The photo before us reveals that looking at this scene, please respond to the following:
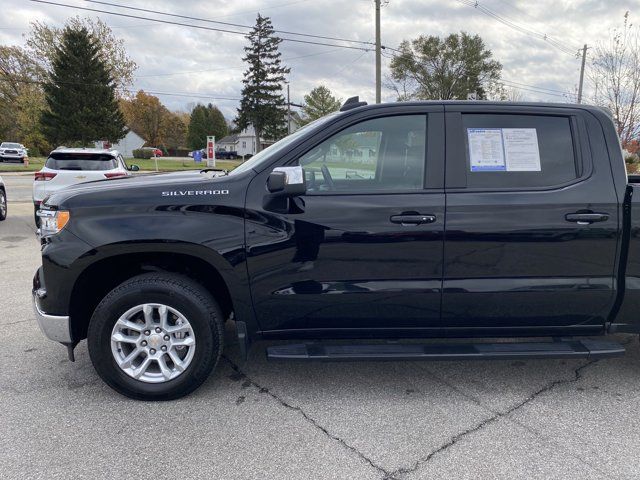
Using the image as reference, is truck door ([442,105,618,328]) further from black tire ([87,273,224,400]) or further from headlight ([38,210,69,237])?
headlight ([38,210,69,237])

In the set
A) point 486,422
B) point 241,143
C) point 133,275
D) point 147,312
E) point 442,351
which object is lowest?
point 486,422

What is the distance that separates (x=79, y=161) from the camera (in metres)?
9.16

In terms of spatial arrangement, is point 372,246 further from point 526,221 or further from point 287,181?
point 526,221

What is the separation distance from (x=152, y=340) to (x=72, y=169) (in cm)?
734

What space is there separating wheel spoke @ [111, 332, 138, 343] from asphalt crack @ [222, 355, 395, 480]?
0.83 metres

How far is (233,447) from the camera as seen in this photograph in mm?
2605

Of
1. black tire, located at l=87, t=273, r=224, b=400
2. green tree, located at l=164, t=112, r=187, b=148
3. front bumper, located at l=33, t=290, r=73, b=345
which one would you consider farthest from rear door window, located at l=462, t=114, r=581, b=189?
green tree, located at l=164, t=112, r=187, b=148

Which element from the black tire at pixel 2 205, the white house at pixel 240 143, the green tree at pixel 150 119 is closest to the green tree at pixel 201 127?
the white house at pixel 240 143

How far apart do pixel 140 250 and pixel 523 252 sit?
94.2 inches

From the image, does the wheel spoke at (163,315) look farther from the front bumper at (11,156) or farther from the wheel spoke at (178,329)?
the front bumper at (11,156)

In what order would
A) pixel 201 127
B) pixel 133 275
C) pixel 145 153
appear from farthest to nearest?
pixel 201 127 < pixel 145 153 < pixel 133 275

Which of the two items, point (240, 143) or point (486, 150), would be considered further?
point (240, 143)

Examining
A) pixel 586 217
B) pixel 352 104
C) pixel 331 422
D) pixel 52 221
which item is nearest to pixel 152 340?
pixel 52 221

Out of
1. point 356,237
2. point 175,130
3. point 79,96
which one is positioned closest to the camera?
point 356,237
